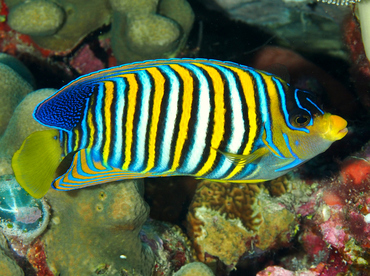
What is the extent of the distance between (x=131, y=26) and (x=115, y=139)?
256cm

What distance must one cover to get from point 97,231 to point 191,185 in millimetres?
1539

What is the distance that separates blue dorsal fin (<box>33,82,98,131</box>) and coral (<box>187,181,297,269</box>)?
2143 mm

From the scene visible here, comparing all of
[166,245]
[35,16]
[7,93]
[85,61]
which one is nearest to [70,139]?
[7,93]

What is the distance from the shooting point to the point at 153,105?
1.76 metres

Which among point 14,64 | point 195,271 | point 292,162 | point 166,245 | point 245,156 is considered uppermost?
point 245,156

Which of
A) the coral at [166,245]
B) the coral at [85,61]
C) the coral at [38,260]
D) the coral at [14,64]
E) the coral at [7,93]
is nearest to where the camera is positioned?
the coral at [38,260]

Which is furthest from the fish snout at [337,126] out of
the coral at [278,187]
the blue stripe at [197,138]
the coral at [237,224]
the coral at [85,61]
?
the coral at [85,61]

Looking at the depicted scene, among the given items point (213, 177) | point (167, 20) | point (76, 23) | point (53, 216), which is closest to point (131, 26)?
point (167, 20)

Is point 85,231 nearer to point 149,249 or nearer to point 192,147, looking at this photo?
point 149,249

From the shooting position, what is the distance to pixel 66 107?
1835 mm

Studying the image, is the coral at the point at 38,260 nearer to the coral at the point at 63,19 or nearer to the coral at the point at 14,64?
the coral at the point at 14,64

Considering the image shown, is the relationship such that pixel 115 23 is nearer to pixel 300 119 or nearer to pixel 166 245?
pixel 166 245

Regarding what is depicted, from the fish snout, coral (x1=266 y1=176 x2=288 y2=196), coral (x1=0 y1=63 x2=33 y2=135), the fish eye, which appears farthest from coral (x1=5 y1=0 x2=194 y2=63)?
the fish snout

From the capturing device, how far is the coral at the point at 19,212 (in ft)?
8.39
